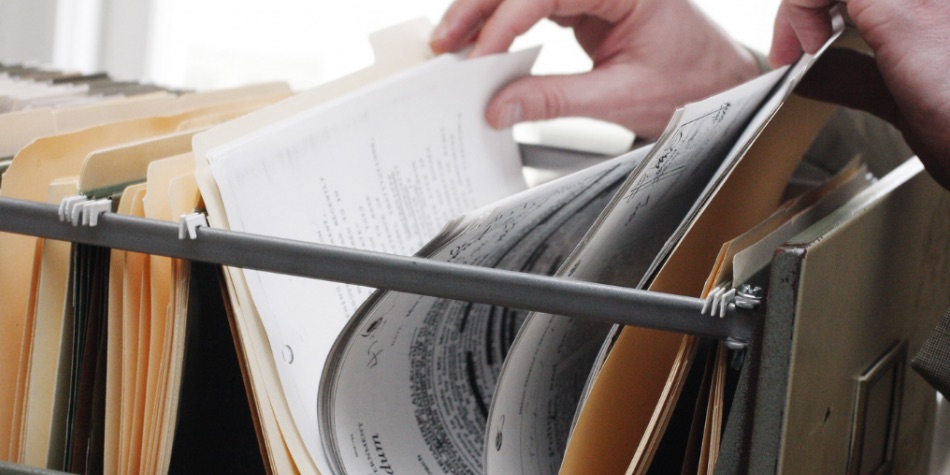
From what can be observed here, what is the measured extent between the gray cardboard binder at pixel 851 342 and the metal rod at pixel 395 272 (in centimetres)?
2

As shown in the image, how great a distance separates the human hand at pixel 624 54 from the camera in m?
0.69

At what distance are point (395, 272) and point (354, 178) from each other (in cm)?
17

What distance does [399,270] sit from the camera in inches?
13.7

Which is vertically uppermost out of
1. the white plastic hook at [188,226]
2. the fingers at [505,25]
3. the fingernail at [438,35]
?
the fingernail at [438,35]

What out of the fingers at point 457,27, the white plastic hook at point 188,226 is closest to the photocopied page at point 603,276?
the white plastic hook at point 188,226

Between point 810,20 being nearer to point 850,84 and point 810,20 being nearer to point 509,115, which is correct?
point 850,84

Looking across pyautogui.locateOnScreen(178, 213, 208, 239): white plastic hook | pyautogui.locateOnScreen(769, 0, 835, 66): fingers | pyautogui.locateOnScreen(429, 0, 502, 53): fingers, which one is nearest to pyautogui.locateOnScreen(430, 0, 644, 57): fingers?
pyautogui.locateOnScreen(429, 0, 502, 53): fingers

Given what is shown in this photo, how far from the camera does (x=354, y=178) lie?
510 mm

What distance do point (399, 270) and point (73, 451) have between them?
0.20 meters

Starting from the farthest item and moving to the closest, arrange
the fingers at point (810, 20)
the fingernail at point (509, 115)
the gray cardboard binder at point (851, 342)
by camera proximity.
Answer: the fingernail at point (509, 115), the fingers at point (810, 20), the gray cardboard binder at point (851, 342)

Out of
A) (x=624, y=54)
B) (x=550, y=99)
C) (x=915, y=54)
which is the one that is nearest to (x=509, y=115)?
(x=550, y=99)

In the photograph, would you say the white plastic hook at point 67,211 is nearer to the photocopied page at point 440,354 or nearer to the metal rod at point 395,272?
the metal rod at point 395,272

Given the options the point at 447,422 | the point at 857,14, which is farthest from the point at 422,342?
the point at 857,14

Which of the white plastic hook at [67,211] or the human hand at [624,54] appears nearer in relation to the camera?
the white plastic hook at [67,211]
